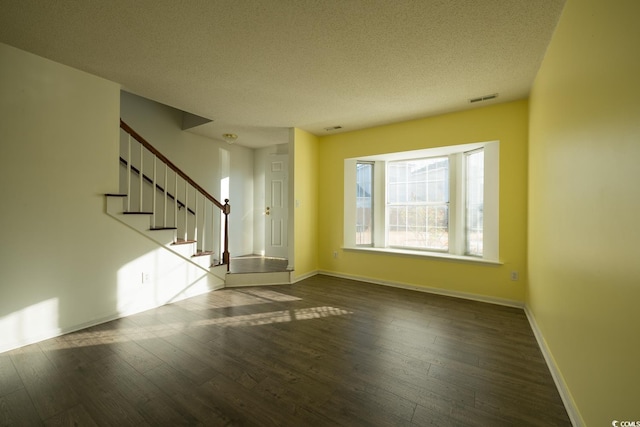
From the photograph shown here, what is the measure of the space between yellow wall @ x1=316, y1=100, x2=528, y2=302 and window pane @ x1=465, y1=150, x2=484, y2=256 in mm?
396

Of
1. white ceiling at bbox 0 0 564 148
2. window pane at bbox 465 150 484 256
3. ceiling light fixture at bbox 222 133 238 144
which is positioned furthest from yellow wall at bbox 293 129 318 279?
window pane at bbox 465 150 484 256

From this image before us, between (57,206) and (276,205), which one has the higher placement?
(276,205)

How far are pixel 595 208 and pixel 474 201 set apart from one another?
252 cm

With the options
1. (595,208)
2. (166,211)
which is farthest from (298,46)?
(166,211)

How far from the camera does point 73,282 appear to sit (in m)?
2.34

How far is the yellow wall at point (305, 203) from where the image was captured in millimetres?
4070

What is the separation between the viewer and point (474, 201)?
11.7 feet

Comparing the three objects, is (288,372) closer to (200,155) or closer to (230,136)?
(230,136)

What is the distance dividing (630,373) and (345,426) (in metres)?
1.23

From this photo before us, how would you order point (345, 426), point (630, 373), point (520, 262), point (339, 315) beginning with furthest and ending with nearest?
point (520, 262) → point (339, 315) → point (345, 426) → point (630, 373)

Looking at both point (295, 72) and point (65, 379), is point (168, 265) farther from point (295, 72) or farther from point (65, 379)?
point (295, 72)

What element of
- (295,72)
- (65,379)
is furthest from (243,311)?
(295,72)

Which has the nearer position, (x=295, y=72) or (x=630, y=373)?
(x=630, y=373)

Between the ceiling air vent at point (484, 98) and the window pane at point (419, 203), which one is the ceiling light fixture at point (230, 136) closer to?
the window pane at point (419, 203)
